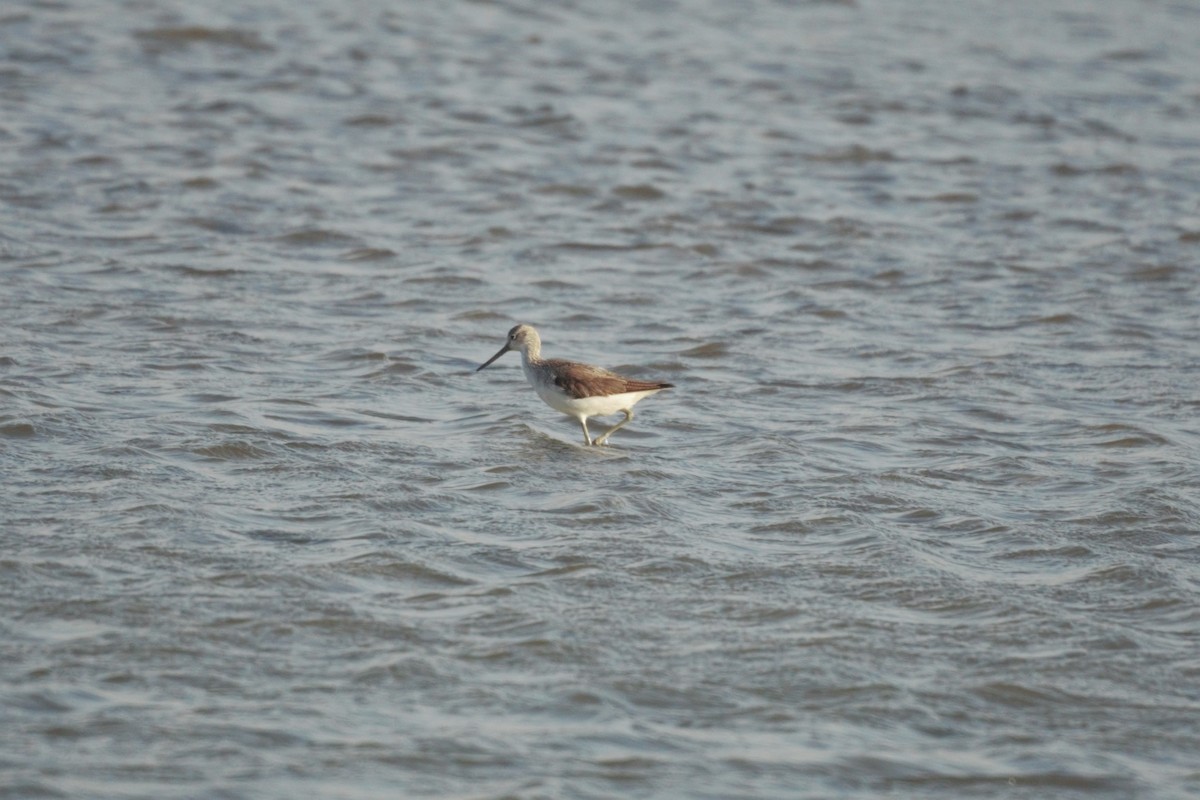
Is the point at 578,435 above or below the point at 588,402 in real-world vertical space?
below

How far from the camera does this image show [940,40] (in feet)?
76.4

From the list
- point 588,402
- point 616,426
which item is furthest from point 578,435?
point 588,402

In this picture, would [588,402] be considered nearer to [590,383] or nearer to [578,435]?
[590,383]

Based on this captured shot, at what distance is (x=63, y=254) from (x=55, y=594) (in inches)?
265

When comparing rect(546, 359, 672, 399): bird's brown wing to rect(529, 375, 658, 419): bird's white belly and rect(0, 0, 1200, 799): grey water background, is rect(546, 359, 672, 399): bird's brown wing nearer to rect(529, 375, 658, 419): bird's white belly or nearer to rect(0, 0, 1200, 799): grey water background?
rect(529, 375, 658, 419): bird's white belly

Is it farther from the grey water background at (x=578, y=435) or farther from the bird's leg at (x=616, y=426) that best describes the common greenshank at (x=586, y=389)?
the grey water background at (x=578, y=435)

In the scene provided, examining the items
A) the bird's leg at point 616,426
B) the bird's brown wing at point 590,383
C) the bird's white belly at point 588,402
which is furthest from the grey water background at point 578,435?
the bird's brown wing at point 590,383

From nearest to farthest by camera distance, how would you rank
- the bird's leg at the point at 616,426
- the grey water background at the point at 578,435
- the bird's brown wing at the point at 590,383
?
the grey water background at the point at 578,435, the bird's brown wing at the point at 590,383, the bird's leg at the point at 616,426

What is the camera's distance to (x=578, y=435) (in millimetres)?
10109

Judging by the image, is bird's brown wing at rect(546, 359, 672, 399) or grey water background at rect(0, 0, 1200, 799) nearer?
grey water background at rect(0, 0, 1200, 799)

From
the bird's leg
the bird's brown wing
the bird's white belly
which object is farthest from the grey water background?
the bird's brown wing

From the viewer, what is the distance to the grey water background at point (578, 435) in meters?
5.88

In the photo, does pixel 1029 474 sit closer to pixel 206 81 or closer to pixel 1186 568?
pixel 1186 568

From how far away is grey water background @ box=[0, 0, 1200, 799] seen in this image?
5879 mm
